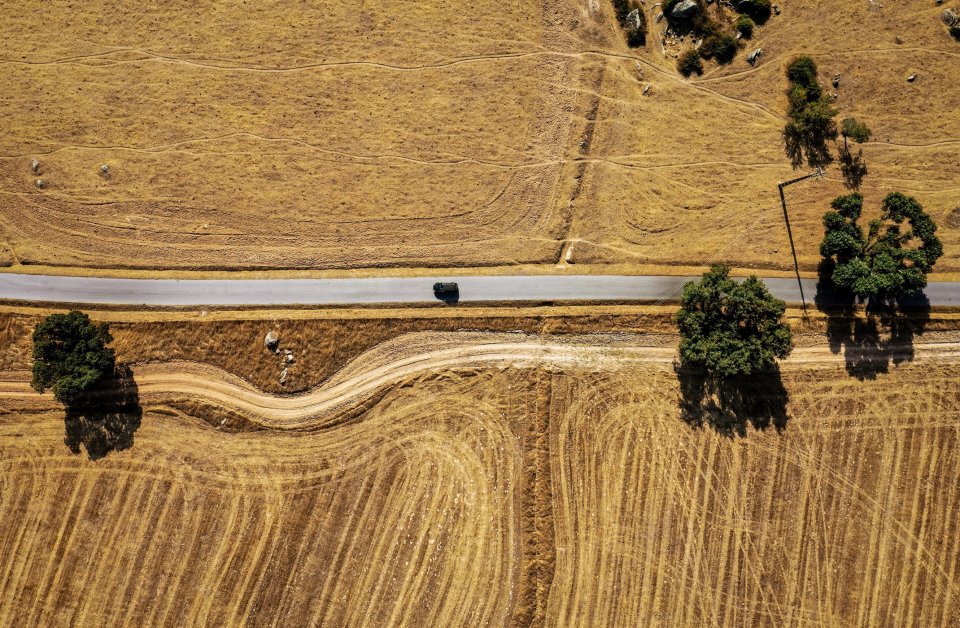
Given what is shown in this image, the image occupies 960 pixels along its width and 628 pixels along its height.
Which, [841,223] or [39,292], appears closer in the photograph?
[841,223]

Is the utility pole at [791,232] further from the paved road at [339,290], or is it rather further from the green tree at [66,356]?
the green tree at [66,356]

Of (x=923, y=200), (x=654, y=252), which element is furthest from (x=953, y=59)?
(x=654, y=252)

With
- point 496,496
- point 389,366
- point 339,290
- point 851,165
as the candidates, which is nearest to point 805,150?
point 851,165

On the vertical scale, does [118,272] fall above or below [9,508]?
above

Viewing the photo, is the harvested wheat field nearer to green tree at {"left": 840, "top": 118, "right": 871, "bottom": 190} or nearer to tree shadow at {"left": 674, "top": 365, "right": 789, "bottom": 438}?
tree shadow at {"left": 674, "top": 365, "right": 789, "bottom": 438}

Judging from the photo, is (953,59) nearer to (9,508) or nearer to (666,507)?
(666,507)

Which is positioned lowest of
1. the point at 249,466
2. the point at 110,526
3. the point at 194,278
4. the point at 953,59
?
the point at 110,526

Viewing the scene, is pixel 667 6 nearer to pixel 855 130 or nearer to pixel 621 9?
pixel 621 9
